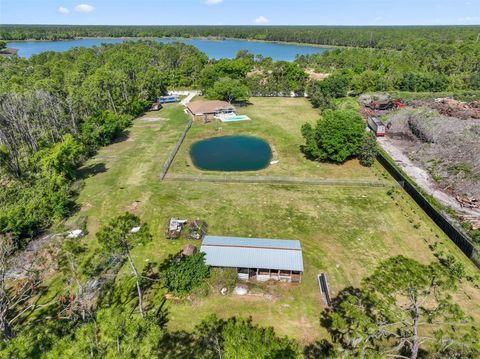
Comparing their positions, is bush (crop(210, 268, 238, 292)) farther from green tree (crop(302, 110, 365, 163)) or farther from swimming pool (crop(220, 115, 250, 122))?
swimming pool (crop(220, 115, 250, 122))

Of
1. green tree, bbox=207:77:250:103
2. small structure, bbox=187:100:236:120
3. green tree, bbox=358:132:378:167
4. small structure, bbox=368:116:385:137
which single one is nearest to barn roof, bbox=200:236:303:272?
green tree, bbox=358:132:378:167

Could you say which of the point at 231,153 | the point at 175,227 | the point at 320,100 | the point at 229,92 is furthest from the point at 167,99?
the point at 175,227

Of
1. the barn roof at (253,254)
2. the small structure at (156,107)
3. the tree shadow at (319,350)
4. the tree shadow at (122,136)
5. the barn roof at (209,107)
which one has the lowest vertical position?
the tree shadow at (319,350)

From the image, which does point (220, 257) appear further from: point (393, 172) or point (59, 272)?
point (393, 172)

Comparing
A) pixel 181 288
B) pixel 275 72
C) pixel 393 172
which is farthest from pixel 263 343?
pixel 275 72

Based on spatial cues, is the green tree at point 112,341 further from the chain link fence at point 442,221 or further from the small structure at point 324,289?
the chain link fence at point 442,221

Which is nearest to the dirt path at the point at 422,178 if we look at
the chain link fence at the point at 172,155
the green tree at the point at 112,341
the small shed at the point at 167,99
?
the chain link fence at the point at 172,155

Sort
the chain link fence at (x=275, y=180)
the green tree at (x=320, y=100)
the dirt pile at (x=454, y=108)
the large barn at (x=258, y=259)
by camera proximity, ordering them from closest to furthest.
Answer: the large barn at (x=258, y=259), the chain link fence at (x=275, y=180), the dirt pile at (x=454, y=108), the green tree at (x=320, y=100)

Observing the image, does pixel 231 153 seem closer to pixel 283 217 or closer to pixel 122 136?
pixel 283 217
